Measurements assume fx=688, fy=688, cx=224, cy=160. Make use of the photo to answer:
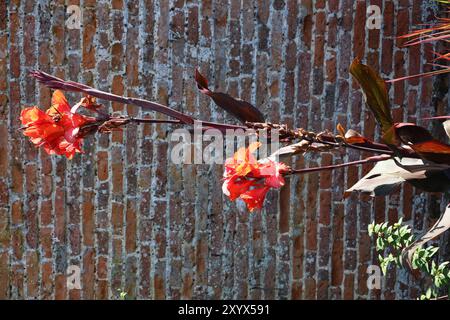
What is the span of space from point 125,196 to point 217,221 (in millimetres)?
466

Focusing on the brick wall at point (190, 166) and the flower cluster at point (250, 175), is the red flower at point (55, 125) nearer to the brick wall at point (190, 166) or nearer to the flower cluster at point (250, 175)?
the flower cluster at point (250, 175)

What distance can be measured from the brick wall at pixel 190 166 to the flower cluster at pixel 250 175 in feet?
6.40

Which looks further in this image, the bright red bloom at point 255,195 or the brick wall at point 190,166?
the brick wall at point 190,166

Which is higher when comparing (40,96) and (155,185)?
(40,96)

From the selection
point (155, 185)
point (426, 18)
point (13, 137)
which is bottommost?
point (155, 185)

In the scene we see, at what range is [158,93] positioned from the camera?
3350 mm

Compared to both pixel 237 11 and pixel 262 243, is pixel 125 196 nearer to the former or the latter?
pixel 262 243

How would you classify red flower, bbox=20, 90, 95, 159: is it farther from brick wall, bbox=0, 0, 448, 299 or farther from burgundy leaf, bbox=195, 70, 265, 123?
brick wall, bbox=0, 0, 448, 299

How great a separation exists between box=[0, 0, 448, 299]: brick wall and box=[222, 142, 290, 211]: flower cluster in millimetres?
1949

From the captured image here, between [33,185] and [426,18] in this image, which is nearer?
[33,185]

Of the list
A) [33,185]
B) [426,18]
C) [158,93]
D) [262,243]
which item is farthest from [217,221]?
[426,18]

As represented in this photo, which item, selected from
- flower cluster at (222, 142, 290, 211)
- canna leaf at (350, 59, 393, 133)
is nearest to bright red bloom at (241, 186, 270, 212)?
flower cluster at (222, 142, 290, 211)

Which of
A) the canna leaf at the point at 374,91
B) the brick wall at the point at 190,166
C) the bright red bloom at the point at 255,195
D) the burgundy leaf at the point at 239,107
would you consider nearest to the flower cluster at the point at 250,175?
the bright red bloom at the point at 255,195

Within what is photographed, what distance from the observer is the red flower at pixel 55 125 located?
55.2 inches
